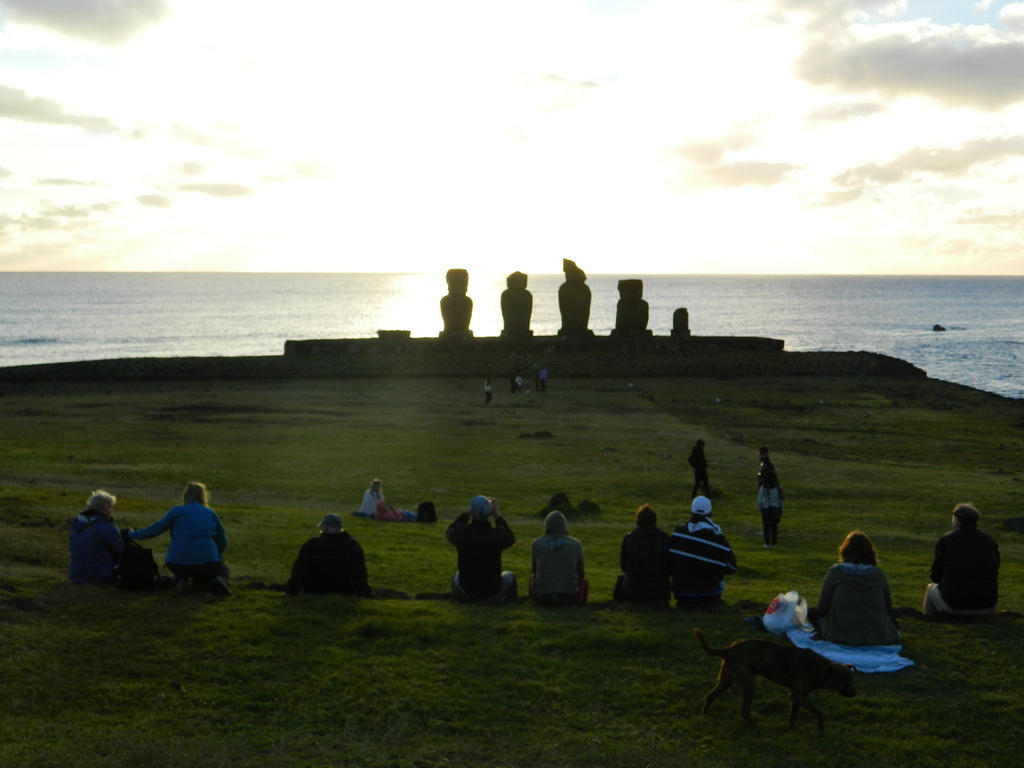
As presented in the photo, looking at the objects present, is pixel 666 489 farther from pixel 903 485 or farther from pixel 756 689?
pixel 756 689

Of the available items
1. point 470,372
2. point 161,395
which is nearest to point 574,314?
point 470,372

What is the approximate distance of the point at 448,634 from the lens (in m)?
11.4

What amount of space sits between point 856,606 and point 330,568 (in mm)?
6394

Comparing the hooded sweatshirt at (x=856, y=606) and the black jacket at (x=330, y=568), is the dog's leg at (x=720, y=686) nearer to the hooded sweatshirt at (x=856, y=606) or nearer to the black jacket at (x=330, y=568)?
the hooded sweatshirt at (x=856, y=606)

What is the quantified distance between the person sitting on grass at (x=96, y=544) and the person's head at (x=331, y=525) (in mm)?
2799

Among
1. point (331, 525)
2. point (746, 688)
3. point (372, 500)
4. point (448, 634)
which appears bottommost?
point (372, 500)

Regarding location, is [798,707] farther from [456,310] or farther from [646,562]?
[456,310]

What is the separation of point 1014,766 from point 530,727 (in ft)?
13.7

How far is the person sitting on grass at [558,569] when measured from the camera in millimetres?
12484

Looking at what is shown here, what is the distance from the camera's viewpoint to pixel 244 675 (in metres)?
10.2

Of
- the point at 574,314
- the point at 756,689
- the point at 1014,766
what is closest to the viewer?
the point at 1014,766

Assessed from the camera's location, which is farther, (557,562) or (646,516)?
(557,562)

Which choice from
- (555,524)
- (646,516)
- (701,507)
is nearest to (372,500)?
(555,524)

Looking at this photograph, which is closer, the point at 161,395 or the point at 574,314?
the point at 161,395
